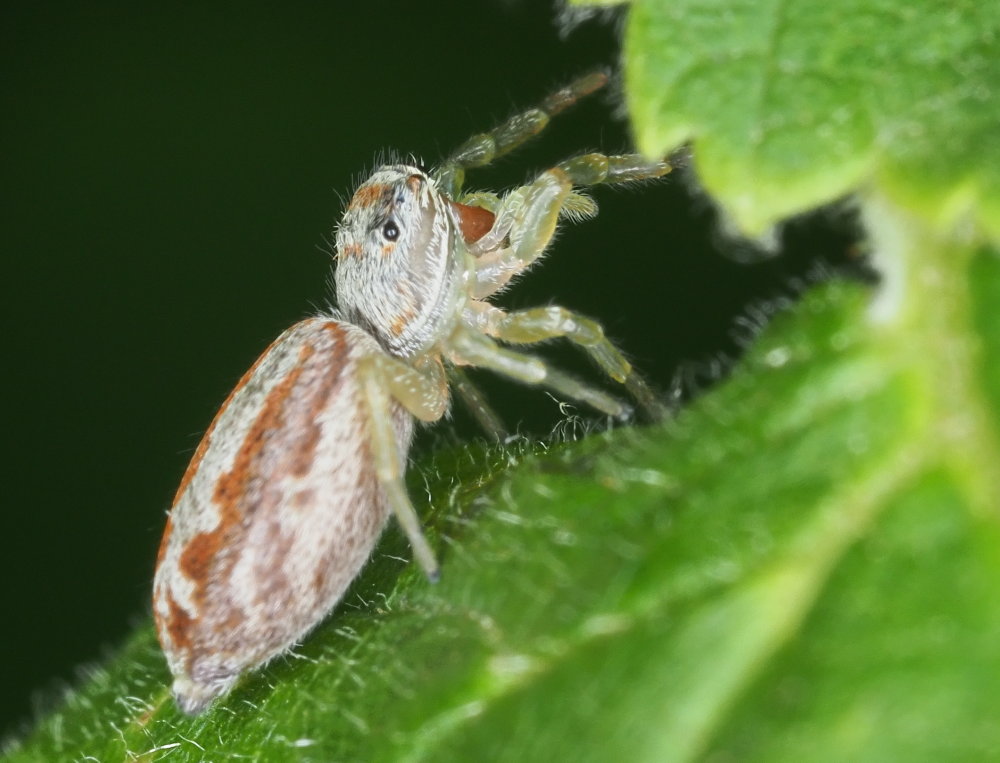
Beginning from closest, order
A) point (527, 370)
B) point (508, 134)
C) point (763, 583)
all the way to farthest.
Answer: point (763, 583) → point (527, 370) → point (508, 134)

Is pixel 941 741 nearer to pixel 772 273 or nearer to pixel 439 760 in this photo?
pixel 439 760

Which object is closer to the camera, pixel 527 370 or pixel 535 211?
pixel 527 370

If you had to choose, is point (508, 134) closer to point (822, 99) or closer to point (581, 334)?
point (581, 334)

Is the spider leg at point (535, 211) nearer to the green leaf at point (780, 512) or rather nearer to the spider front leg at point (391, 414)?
the spider front leg at point (391, 414)

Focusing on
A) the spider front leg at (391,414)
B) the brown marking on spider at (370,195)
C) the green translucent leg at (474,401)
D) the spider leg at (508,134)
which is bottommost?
the green translucent leg at (474,401)

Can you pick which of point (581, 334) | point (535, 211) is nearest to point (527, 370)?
point (581, 334)

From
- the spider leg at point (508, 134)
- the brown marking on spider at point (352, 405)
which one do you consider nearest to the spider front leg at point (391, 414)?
the brown marking on spider at point (352, 405)
